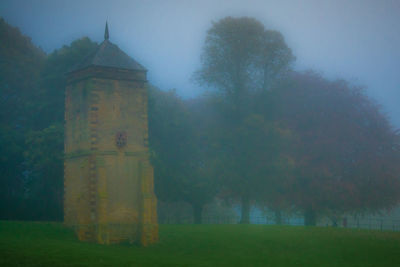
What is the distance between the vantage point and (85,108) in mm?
37062

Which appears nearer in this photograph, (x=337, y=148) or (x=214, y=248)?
(x=214, y=248)

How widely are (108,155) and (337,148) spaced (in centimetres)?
2356

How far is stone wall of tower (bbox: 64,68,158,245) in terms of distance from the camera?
118ft

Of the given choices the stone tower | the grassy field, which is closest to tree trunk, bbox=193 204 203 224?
the grassy field

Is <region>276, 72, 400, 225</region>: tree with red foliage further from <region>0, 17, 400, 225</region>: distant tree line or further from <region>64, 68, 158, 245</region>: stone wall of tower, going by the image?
<region>64, 68, 158, 245</region>: stone wall of tower

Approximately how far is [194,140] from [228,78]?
304 inches

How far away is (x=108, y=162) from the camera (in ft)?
120

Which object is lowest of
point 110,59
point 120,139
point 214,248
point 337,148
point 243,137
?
point 214,248

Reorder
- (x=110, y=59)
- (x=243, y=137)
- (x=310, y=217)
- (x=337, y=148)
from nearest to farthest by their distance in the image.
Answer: (x=110, y=59) < (x=243, y=137) < (x=337, y=148) < (x=310, y=217)

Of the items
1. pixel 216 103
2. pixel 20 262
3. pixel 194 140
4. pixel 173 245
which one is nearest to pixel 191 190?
pixel 194 140

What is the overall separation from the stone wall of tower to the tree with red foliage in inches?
655

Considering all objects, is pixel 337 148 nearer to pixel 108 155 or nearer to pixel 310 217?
pixel 310 217

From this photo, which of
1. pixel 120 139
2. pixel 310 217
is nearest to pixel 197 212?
pixel 310 217

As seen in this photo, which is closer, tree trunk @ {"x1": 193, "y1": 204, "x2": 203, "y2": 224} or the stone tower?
the stone tower
